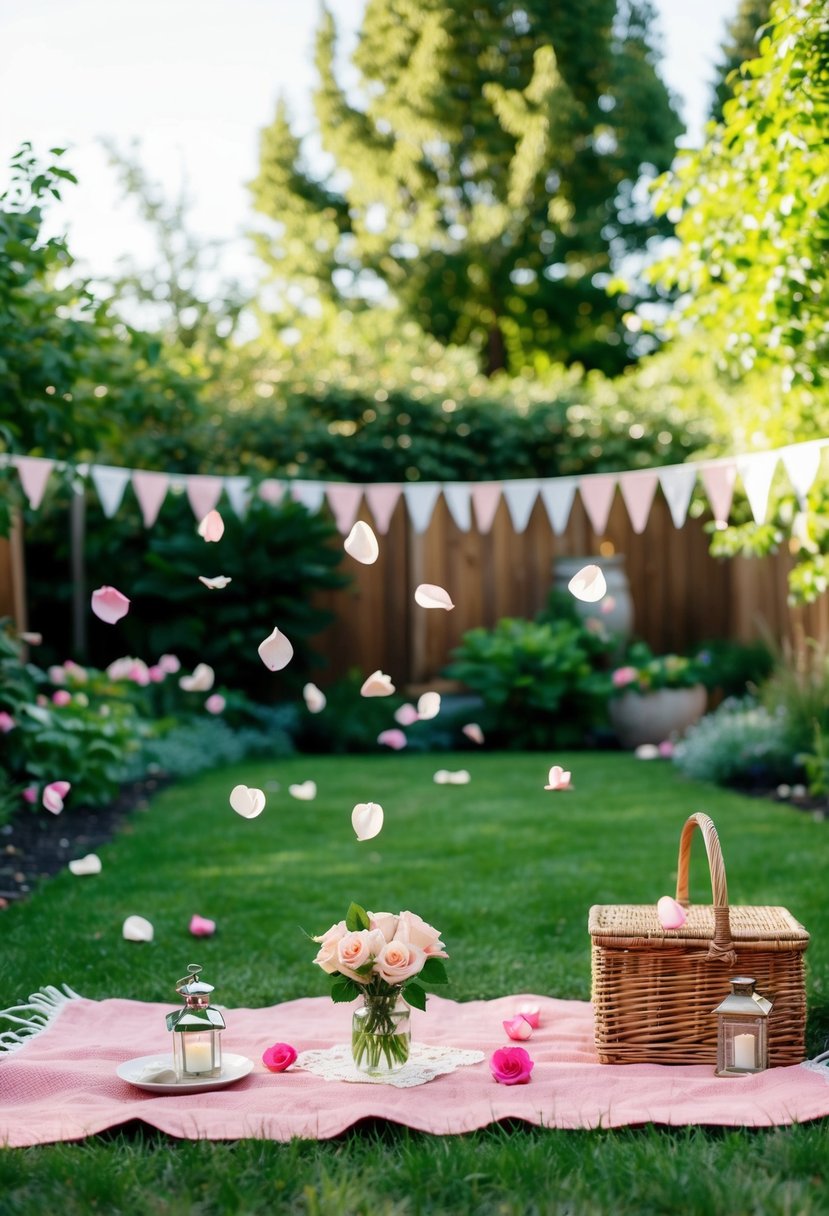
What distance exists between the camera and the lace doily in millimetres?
2598

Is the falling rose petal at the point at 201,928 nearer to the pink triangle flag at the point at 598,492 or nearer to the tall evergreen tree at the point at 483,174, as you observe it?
the pink triangle flag at the point at 598,492

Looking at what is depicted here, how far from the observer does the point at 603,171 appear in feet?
54.2

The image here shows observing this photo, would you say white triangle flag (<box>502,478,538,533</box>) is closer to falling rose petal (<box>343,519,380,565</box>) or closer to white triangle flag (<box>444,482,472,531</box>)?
white triangle flag (<box>444,482,472,531</box>)

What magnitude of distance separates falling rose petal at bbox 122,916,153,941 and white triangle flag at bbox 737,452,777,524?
2507mm

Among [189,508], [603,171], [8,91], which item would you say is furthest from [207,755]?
[603,171]

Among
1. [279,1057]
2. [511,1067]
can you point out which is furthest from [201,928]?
[511,1067]

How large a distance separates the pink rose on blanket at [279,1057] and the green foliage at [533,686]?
5.37 metres

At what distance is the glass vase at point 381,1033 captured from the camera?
2.59m

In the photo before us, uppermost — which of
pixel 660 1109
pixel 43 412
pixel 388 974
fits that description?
pixel 43 412

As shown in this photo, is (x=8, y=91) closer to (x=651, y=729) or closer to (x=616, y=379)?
(x=651, y=729)

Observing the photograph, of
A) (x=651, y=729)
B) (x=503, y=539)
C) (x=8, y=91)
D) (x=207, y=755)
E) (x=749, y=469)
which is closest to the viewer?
(x=749, y=469)

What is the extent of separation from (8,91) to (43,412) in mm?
2906

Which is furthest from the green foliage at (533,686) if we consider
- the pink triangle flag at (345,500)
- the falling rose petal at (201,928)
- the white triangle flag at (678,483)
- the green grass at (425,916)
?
the falling rose petal at (201,928)

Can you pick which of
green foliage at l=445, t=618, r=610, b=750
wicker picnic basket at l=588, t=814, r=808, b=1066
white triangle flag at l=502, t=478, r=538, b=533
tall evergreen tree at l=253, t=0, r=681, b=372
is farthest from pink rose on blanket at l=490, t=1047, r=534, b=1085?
tall evergreen tree at l=253, t=0, r=681, b=372
